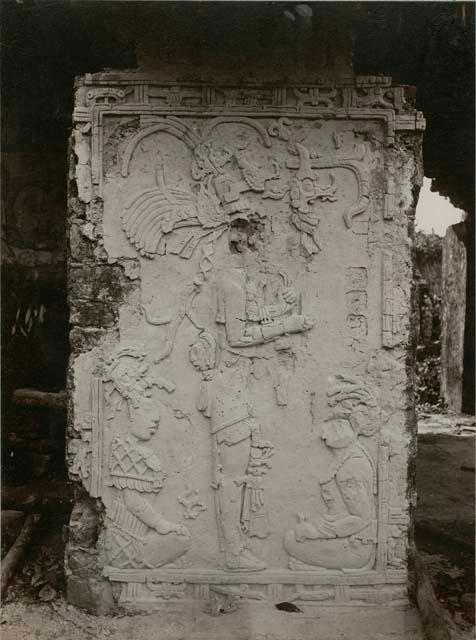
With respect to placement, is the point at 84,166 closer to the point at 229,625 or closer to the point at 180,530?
the point at 180,530

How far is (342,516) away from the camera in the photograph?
11.1ft

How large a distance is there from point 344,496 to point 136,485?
1139 millimetres

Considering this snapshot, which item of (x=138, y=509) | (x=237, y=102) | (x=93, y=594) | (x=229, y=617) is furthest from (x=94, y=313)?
(x=229, y=617)

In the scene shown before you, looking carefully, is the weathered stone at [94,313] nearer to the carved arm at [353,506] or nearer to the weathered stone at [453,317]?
the carved arm at [353,506]

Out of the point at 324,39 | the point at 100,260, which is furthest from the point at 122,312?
the point at 324,39

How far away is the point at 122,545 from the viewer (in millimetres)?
3408

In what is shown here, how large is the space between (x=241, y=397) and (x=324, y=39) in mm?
1958

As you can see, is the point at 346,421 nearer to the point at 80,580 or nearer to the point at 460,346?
the point at 80,580

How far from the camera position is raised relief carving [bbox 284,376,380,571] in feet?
11.0

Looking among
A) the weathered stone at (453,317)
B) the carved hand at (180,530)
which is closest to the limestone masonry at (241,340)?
the carved hand at (180,530)

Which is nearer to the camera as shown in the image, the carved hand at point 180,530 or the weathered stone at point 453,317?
the carved hand at point 180,530

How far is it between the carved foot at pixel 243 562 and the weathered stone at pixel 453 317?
6294 millimetres

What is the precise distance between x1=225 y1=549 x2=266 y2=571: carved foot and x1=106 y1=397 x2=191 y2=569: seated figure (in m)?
0.24

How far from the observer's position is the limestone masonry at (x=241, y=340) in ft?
10.9
